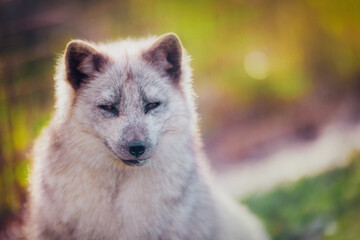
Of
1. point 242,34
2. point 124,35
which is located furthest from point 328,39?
point 124,35

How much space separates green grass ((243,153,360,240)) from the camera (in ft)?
16.6

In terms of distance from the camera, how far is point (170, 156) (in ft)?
11.5

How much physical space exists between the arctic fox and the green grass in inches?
76.0

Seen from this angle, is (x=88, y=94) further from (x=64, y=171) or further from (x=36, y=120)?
(x=36, y=120)

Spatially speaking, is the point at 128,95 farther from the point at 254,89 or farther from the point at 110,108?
the point at 254,89

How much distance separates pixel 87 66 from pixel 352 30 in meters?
6.54

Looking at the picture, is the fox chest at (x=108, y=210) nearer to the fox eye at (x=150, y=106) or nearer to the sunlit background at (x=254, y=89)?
the fox eye at (x=150, y=106)

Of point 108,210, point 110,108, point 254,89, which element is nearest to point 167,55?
point 110,108

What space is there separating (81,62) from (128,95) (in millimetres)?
434

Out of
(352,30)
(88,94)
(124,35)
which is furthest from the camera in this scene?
(352,30)

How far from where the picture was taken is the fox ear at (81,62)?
3.24 metres

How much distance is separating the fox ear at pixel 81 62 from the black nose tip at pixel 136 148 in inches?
26.5

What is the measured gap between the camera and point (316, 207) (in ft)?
17.8

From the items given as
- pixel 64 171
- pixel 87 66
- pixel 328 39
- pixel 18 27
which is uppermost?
pixel 328 39
